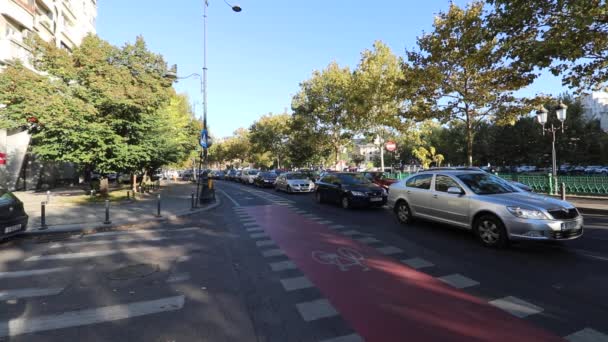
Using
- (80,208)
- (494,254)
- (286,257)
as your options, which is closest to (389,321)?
(286,257)

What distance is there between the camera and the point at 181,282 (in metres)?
4.68

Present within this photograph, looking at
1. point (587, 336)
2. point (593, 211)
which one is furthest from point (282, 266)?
point (593, 211)

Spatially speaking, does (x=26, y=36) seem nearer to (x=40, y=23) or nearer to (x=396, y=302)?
(x=40, y=23)

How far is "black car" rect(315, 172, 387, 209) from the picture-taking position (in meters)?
12.1

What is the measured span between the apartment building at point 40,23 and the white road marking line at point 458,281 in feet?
61.2

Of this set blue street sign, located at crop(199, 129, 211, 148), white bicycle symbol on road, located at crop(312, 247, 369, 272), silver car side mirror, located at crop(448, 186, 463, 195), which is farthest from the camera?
blue street sign, located at crop(199, 129, 211, 148)

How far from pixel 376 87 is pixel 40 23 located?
2611 cm

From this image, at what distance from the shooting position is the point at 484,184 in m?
6.97

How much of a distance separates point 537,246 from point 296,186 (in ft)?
50.4

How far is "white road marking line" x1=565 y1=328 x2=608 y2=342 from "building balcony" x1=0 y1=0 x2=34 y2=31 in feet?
93.2

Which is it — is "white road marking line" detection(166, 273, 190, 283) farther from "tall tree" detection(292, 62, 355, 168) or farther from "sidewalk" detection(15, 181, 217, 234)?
"tall tree" detection(292, 62, 355, 168)

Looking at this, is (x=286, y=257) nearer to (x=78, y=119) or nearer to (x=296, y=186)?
(x=78, y=119)

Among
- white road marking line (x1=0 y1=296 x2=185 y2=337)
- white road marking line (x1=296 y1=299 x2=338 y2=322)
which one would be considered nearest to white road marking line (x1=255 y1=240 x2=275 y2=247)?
white road marking line (x1=0 y1=296 x2=185 y2=337)

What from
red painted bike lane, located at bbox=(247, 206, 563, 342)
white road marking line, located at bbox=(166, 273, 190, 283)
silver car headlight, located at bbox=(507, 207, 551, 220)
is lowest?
white road marking line, located at bbox=(166, 273, 190, 283)
